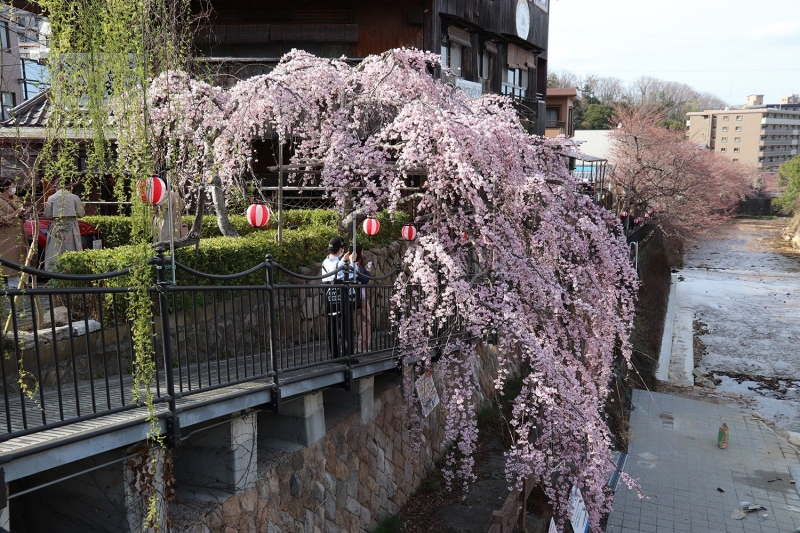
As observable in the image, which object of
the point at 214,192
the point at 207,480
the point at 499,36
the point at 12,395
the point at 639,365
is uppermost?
the point at 499,36

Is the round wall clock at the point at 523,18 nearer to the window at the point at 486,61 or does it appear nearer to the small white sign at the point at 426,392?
the window at the point at 486,61

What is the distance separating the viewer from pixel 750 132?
87000 millimetres

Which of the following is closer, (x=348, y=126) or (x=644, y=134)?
(x=348, y=126)

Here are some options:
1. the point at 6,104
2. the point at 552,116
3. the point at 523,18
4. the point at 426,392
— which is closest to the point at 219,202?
the point at 426,392

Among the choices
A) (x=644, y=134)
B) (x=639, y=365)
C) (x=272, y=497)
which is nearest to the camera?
(x=272, y=497)

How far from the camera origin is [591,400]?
8.11 metres

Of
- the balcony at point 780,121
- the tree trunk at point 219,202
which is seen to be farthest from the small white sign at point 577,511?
the balcony at point 780,121

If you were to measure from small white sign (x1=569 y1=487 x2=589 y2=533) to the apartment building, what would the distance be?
87.4 m

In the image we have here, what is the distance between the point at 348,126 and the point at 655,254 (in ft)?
104

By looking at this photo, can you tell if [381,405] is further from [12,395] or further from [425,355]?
[12,395]

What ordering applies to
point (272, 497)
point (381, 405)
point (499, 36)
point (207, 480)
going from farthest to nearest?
1. point (499, 36)
2. point (381, 405)
3. point (272, 497)
4. point (207, 480)

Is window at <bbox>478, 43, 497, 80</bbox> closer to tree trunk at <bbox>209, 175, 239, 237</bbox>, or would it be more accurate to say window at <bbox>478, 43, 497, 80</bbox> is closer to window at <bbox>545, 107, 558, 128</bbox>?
tree trunk at <bbox>209, 175, 239, 237</bbox>

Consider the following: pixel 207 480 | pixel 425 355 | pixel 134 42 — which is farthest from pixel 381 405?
pixel 134 42

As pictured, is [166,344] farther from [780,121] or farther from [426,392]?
[780,121]
